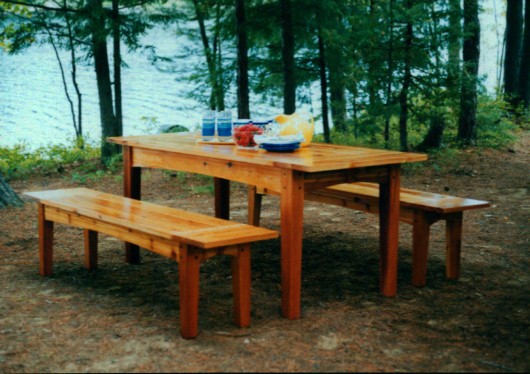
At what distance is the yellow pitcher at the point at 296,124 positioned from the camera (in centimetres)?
531

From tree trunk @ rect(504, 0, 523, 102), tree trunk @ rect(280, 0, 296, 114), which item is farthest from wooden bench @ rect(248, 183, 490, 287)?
tree trunk @ rect(504, 0, 523, 102)

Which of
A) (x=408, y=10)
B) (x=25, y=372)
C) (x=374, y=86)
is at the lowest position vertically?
(x=25, y=372)

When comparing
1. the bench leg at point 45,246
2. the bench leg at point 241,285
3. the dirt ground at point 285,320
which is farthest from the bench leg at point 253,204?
the bench leg at point 241,285

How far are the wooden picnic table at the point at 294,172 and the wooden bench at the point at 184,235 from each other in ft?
0.90

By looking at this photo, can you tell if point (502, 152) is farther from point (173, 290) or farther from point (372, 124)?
point (173, 290)

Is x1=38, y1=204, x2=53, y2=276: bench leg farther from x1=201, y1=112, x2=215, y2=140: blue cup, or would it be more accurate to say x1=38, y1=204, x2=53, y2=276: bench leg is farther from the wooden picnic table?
x1=201, y1=112, x2=215, y2=140: blue cup

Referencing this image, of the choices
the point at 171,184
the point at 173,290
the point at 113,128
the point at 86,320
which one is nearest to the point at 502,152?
the point at 171,184

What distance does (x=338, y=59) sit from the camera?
12.8 meters

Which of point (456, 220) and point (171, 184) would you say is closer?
point (456, 220)

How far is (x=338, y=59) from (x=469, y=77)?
3151 mm

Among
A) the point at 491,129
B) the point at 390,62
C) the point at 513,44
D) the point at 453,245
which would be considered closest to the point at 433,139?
the point at 491,129

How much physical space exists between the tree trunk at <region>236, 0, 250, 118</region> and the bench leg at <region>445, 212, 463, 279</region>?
5941mm

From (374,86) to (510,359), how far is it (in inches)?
281

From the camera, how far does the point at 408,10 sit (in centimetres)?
966
